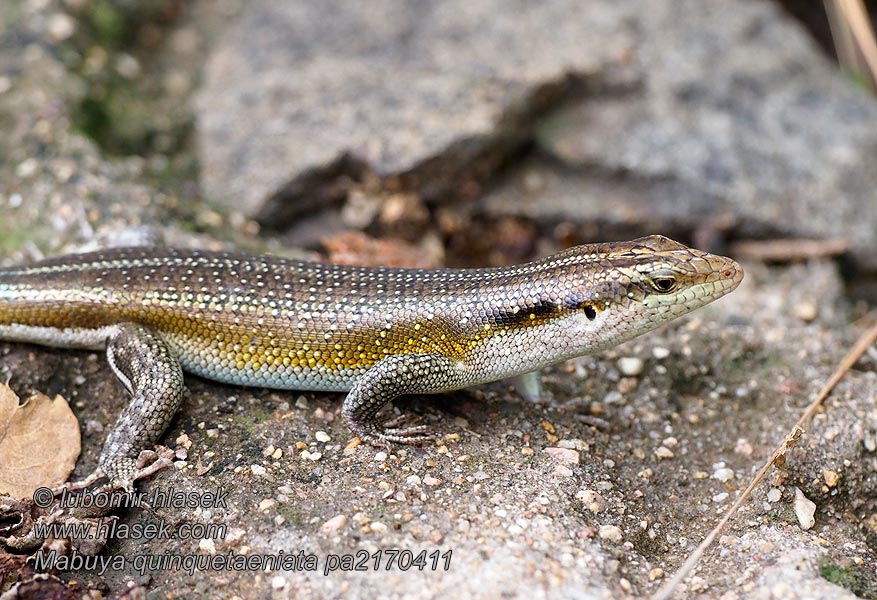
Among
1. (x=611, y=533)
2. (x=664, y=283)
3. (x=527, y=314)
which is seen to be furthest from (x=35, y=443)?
(x=664, y=283)

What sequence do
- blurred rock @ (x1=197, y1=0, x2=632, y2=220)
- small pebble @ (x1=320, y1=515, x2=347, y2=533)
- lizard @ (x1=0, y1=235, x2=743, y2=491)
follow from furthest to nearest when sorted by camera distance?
blurred rock @ (x1=197, y1=0, x2=632, y2=220) → lizard @ (x1=0, y1=235, x2=743, y2=491) → small pebble @ (x1=320, y1=515, x2=347, y2=533)

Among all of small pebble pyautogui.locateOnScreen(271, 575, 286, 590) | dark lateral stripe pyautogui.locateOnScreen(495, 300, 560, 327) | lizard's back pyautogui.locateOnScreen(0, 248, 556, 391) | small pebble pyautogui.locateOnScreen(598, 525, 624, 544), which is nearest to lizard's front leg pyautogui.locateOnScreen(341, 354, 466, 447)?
lizard's back pyautogui.locateOnScreen(0, 248, 556, 391)

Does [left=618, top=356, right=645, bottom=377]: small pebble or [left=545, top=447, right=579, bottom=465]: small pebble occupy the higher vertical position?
[left=545, top=447, right=579, bottom=465]: small pebble

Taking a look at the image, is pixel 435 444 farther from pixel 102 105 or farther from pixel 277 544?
pixel 102 105

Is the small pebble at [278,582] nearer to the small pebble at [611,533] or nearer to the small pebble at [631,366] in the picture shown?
the small pebble at [611,533]

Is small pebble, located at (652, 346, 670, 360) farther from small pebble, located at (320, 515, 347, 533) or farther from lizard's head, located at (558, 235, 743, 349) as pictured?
small pebble, located at (320, 515, 347, 533)

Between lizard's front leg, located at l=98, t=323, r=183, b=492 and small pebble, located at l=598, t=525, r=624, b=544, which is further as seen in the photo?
lizard's front leg, located at l=98, t=323, r=183, b=492

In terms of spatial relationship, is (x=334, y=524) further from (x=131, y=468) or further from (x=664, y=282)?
(x=664, y=282)
